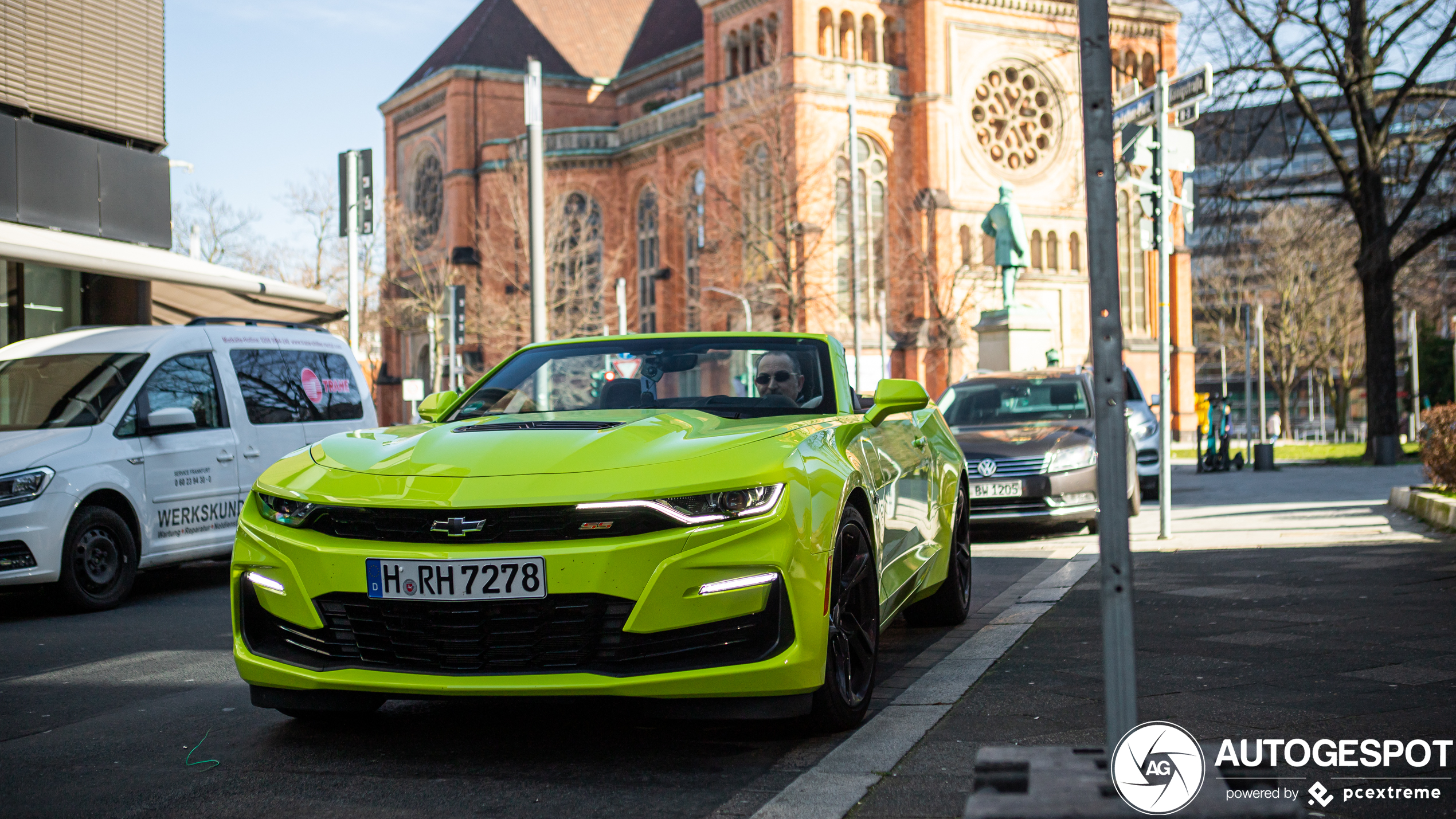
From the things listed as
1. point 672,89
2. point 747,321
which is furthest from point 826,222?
point 672,89

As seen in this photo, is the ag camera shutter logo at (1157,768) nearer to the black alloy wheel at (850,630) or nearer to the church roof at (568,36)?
the black alloy wheel at (850,630)

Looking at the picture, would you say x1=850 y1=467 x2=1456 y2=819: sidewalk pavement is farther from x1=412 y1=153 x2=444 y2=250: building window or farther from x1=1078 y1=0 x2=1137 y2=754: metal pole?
x1=412 y1=153 x2=444 y2=250: building window

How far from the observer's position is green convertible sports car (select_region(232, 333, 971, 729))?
158 inches

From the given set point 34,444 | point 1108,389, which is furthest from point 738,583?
point 34,444

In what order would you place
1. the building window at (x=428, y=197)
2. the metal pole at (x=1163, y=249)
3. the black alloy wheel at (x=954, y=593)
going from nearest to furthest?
1. the black alloy wheel at (x=954, y=593)
2. the metal pole at (x=1163, y=249)
3. the building window at (x=428, y=197)

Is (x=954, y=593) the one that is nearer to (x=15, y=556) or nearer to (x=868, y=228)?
(x=15, y=556)

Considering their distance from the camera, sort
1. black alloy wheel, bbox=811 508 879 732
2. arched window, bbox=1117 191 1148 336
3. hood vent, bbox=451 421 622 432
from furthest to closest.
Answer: arched window, bbox=1117 191 1148 336, hood vent, bbox=451 421 622 432, black alloy wheel, bbox=811 508 879 732

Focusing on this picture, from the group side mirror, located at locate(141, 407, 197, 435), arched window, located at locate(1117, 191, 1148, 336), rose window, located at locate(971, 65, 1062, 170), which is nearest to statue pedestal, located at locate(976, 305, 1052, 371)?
side mirror, located at locate(141, 407, 197, 435)

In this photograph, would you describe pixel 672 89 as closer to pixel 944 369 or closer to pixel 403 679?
pixel 944 369

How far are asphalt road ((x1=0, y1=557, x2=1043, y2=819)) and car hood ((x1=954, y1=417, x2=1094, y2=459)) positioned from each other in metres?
6.46

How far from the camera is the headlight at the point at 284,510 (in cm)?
433

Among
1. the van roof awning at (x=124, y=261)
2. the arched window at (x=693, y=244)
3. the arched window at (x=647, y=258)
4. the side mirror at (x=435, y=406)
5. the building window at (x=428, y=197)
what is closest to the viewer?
the side mirror at (x=435, y=406)

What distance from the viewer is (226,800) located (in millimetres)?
3887

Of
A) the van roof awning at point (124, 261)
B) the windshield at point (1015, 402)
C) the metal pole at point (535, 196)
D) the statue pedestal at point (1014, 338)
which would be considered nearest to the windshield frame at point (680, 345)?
the windshield at point (1015, 402)
